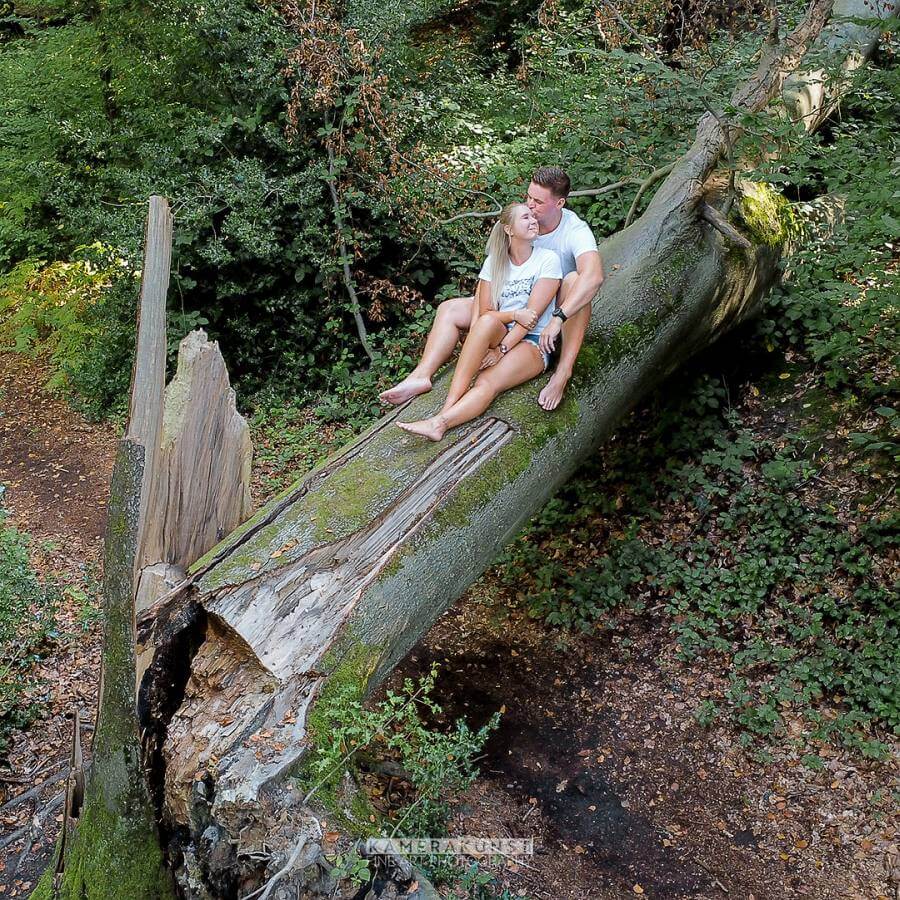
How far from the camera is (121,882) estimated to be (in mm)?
3244

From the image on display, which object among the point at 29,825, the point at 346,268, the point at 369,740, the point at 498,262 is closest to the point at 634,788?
the point at 369,740

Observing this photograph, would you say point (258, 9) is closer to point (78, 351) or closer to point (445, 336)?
point (78, 351)

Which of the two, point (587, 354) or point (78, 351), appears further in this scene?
point (78, 351)

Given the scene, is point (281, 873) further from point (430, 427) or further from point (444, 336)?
point (444, 336)

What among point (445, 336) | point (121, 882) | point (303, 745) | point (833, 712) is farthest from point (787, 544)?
point (121, 882)

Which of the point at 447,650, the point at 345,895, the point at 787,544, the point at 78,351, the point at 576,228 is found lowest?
the point at 78,351

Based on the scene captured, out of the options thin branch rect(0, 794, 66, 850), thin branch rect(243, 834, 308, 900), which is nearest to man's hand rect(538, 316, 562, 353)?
thin branch rect(243, 834, 308, 900)

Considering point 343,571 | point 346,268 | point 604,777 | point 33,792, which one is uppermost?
point 343,571

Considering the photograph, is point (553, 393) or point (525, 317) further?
point (553, 393)

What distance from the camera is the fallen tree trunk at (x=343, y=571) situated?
3195 millimetres

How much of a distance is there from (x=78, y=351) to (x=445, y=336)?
6.60 m

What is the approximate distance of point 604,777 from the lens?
4996mm

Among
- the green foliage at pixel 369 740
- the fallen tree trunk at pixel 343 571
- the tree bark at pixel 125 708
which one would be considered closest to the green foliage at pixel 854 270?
the fallen tree trunk at pixel 343 571

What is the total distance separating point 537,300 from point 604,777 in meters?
2.83
